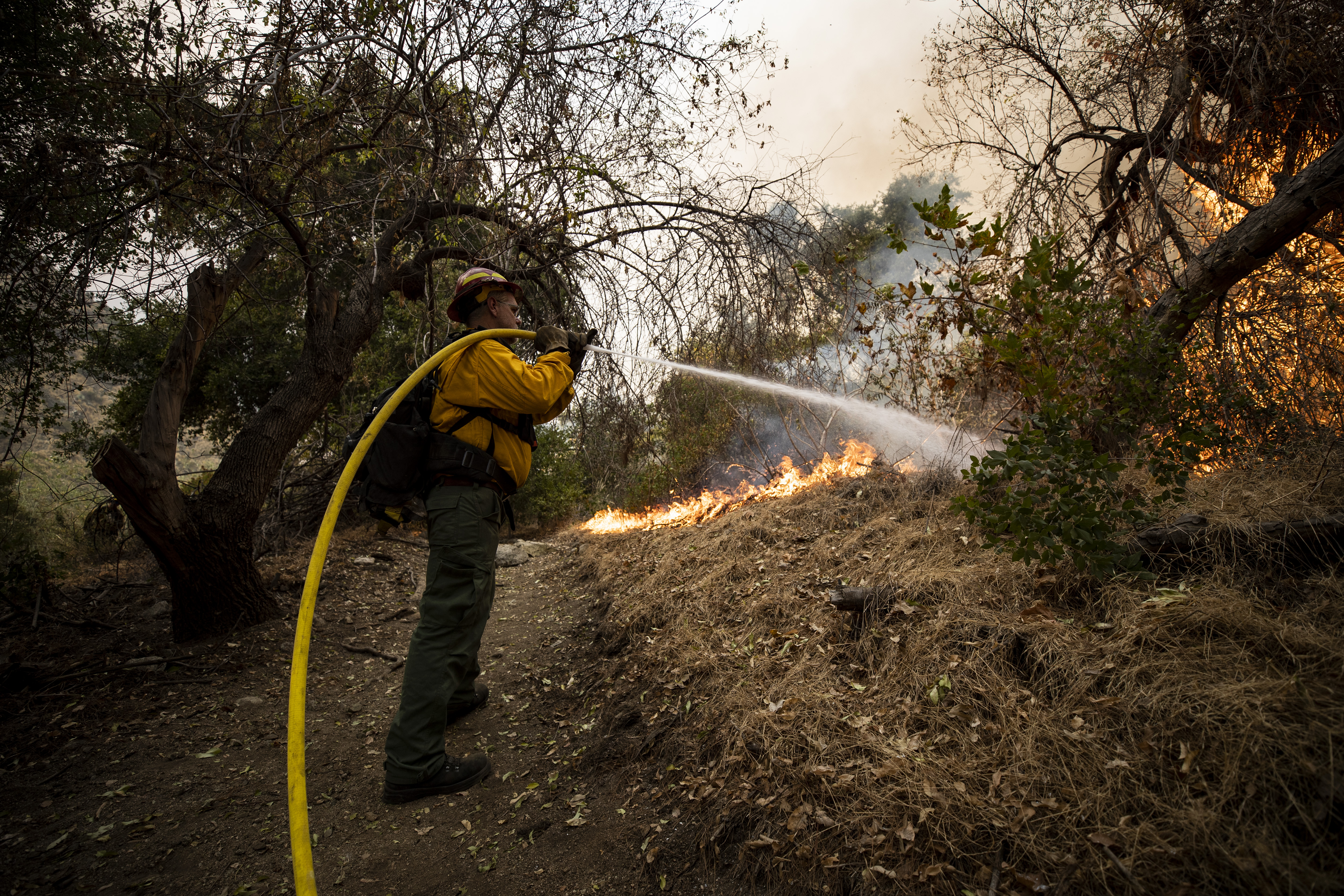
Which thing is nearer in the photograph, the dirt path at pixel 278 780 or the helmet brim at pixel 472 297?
the dirt path at pixel 278 780

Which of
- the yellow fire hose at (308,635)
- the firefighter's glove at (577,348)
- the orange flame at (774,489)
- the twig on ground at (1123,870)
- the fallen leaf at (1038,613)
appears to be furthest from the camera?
the orange flame at (774,489)

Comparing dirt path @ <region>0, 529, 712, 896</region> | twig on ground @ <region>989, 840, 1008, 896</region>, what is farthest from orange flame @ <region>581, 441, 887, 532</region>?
twig on ground @ <region>989, 840, 1008, 896</region>

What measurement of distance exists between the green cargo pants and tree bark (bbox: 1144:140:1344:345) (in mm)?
4183

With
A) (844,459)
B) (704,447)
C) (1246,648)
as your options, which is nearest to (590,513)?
(704,447)

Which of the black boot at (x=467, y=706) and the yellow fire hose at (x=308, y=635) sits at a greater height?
the yellow fire hose at (x=308, y=635)

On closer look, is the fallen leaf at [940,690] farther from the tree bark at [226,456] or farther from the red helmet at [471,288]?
the tree bark at [226,456]

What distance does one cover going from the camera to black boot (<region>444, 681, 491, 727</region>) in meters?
3.79

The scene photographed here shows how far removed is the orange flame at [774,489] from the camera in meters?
6.63

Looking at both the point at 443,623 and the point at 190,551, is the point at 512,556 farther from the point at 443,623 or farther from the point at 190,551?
the point at 443,623

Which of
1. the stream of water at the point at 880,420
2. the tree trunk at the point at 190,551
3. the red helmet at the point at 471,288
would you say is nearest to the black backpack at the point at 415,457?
the red helmet at the point at 471,288

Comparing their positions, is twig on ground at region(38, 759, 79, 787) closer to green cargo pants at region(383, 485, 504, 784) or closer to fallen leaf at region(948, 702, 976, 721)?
green cargo pants at region(383, 485, 504, 784)

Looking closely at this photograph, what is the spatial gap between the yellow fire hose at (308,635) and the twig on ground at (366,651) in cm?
182

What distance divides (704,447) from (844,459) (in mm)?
4359

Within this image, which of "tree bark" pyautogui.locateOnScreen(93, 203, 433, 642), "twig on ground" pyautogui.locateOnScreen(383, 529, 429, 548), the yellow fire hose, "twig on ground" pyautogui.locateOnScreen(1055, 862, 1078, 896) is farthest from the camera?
"twig on ground" pyautogui.locateOnScreen(383, 529, 429, 548)
